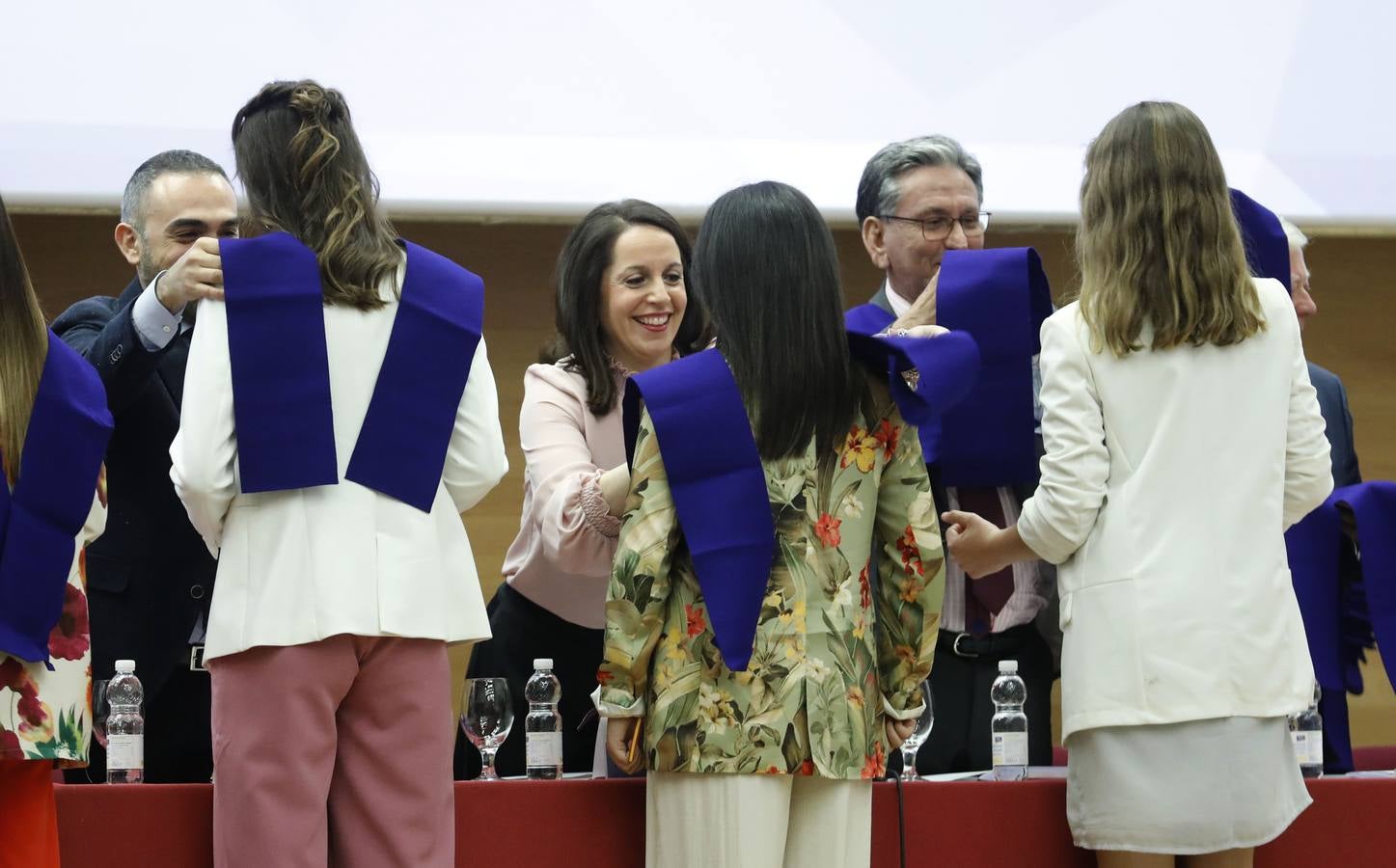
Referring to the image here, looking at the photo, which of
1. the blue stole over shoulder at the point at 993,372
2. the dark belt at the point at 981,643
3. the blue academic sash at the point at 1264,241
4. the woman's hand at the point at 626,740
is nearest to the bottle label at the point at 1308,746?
the dark belt at the point at 981,643

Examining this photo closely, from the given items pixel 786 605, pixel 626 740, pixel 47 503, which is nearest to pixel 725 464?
pixel 786 605

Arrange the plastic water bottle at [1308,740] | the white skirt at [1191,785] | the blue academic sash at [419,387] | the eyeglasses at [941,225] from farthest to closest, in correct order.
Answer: the eyeglasses at [941,225], the plastic water bottle at [1308,740], the white skirt at [1191,785], the blue academic sash at [419,387]

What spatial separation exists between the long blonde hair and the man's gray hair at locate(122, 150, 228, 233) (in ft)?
5.02

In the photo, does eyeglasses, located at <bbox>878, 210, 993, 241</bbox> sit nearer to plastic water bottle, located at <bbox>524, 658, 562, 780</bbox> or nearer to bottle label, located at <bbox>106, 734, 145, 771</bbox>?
plastic water bottle, located at <bbox>524, 658, 562, 780</bbox>

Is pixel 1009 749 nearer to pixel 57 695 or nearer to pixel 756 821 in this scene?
pixel 756 821

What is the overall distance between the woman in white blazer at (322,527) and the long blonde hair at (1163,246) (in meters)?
0.94

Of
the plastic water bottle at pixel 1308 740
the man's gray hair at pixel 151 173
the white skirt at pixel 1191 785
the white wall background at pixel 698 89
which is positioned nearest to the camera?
the white skirt at pixel 1191 785

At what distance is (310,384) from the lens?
2158 millimetres

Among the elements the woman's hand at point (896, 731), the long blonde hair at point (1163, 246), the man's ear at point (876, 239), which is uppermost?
the man's ear at point (876, 239)

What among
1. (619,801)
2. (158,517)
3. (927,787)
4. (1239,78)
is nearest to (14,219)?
(158,517)

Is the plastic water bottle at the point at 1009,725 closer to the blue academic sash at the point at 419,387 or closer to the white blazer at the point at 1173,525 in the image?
the white blazer at the point at 1173,525

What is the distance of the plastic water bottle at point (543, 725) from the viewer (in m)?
2.62

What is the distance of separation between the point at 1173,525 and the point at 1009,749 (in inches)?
19.6

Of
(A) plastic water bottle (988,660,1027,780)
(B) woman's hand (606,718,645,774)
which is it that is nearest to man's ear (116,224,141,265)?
(B) woman's hand (606,718,645,774)
